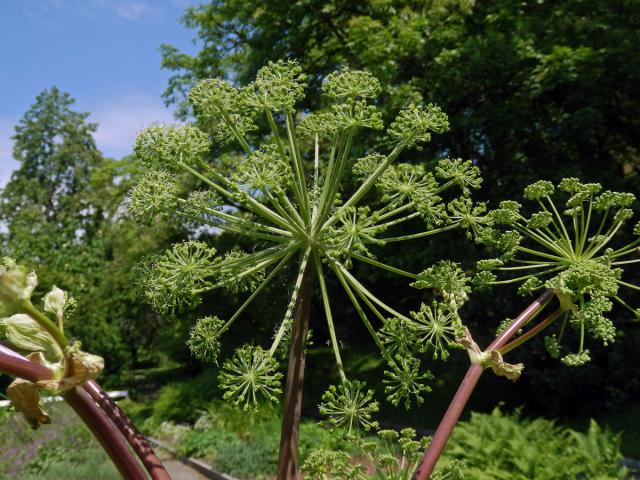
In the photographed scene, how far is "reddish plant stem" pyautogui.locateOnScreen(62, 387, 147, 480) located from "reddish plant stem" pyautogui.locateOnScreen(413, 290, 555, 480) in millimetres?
527

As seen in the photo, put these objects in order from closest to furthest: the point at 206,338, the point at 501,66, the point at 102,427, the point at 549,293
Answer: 1. the point at 102,427
2. the point at 549,293
3. the point at 206,338
4. the point at 501,66

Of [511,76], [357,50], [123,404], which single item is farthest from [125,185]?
[511,76]

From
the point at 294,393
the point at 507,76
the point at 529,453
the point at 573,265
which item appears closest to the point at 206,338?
the point at 294,393

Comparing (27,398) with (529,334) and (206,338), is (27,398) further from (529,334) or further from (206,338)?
(529,334)

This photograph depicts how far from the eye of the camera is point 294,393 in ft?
3.91

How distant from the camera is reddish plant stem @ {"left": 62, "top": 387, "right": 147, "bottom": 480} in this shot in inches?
36.1

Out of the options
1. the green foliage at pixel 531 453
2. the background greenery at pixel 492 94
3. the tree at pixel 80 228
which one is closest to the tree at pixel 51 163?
the tree at pixel 80 228

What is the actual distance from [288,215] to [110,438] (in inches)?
29.7

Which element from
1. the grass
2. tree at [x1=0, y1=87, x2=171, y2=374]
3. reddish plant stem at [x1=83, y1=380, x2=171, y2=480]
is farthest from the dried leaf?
tree at [x1=0, y1=87, x2=171, y2=374]

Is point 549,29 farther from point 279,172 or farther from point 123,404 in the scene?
point 123,404

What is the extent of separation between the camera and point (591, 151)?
50.9 feet

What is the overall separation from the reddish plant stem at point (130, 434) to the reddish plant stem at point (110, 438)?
0.19ft

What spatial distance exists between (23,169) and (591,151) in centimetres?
4479

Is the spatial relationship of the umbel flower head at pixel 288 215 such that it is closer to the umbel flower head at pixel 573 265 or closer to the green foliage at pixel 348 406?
the green foliage at pixel 348 406
